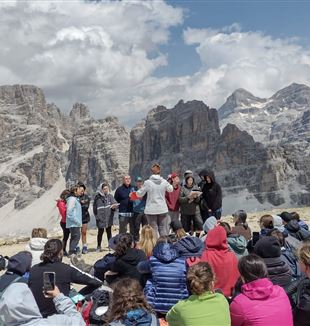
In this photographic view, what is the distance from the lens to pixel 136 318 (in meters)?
4.76

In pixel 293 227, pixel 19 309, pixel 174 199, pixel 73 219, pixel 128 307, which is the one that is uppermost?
pixel 174 199

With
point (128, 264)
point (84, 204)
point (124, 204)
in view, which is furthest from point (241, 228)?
point (84, 204)

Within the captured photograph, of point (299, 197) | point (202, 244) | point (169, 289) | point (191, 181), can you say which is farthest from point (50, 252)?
point (299, 197)

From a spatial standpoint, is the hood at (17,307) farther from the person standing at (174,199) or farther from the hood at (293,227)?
the person standing at (174,199)

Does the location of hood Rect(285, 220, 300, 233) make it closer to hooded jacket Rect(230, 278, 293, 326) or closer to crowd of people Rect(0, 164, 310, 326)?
crowd of people Rect(0, 164, 310, 326)

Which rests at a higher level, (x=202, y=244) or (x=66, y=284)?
(x=202, y=244)

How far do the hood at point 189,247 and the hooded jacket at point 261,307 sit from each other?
1913mm

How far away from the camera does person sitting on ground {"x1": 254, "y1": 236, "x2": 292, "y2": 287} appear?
6.65 m

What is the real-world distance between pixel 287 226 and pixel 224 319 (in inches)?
231

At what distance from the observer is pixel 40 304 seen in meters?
6.26

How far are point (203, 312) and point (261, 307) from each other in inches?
26.4

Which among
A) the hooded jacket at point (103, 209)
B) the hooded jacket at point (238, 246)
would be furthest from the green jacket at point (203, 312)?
the hooded jacket at point (103, 209)

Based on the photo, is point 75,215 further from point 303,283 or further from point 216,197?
point 303,283

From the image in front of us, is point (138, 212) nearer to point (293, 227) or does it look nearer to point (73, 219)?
point (73, 219)
